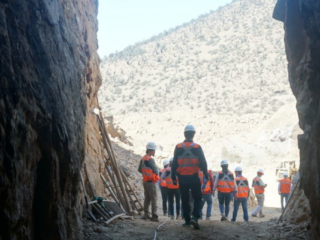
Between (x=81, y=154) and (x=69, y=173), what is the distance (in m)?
0.95

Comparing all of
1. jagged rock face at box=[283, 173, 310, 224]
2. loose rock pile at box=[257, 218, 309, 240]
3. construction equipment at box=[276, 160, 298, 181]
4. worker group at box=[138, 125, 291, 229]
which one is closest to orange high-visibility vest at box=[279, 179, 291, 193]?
worker group at box=[138, 125, 291, 229]

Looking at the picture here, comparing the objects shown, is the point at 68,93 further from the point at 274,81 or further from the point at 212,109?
the point at 274,81

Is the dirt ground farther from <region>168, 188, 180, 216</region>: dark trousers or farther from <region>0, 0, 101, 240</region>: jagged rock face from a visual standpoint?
<region>168, 188, 180, 216</region>: dark trousers

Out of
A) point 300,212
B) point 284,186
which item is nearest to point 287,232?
point 300,212

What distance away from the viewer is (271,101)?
161ft

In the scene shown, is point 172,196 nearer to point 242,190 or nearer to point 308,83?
point 242,190

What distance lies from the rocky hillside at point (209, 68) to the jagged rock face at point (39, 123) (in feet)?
140

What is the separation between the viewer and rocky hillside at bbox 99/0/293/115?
52.1 metres

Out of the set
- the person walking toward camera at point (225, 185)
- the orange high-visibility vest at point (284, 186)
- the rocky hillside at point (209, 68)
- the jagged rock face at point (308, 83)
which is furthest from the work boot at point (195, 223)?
the rocky hillside at point (209, 68)

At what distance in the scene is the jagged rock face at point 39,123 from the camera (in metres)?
4.33

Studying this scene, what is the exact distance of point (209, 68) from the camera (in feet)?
202

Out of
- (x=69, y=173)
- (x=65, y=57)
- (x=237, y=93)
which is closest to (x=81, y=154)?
(x=69, y=173)

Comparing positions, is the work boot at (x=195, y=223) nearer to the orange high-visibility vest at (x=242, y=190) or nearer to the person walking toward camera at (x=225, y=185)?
the person walking toward camera at (x=225, y=185)

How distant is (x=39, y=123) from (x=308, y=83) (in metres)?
4.37
